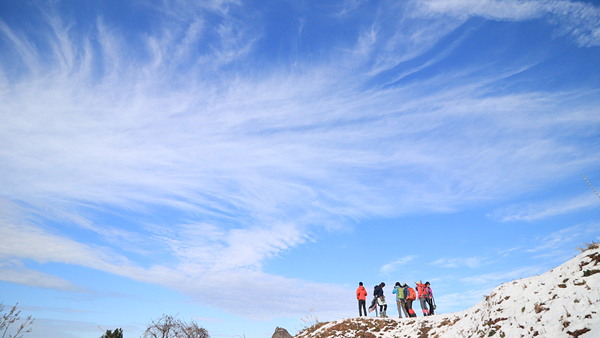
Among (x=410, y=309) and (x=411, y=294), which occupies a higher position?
(x=411, y=294)

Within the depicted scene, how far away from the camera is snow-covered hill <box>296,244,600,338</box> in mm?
9852

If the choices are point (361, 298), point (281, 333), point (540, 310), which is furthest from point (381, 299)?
point (540, 310)

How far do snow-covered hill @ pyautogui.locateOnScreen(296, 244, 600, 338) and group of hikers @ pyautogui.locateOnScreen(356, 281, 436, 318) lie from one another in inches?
146

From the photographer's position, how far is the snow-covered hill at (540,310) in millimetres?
9852

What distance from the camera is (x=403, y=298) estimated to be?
23.7 m

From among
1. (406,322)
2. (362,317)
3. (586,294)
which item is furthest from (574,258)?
(362,317)

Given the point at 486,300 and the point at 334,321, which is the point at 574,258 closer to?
the point at 486,300

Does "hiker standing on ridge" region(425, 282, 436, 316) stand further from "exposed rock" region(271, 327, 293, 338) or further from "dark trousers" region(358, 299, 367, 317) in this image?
"exposed rock" region(271, 327, 293, 338)

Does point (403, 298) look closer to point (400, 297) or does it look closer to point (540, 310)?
point (400, 297)

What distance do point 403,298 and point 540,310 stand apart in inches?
502

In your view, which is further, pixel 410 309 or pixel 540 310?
pixel 410 309

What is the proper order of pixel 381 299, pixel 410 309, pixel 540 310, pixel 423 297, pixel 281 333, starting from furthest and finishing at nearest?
pixel 281 333 → pixel 381 299 → pixel 410 309 → pixel 423 297 → pixel 540 310

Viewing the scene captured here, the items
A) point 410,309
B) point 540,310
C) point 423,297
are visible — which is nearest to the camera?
point 540,310

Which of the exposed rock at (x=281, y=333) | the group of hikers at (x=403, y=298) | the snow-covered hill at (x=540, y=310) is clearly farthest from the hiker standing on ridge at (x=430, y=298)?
the exposed rock at (x=281, y=333)
